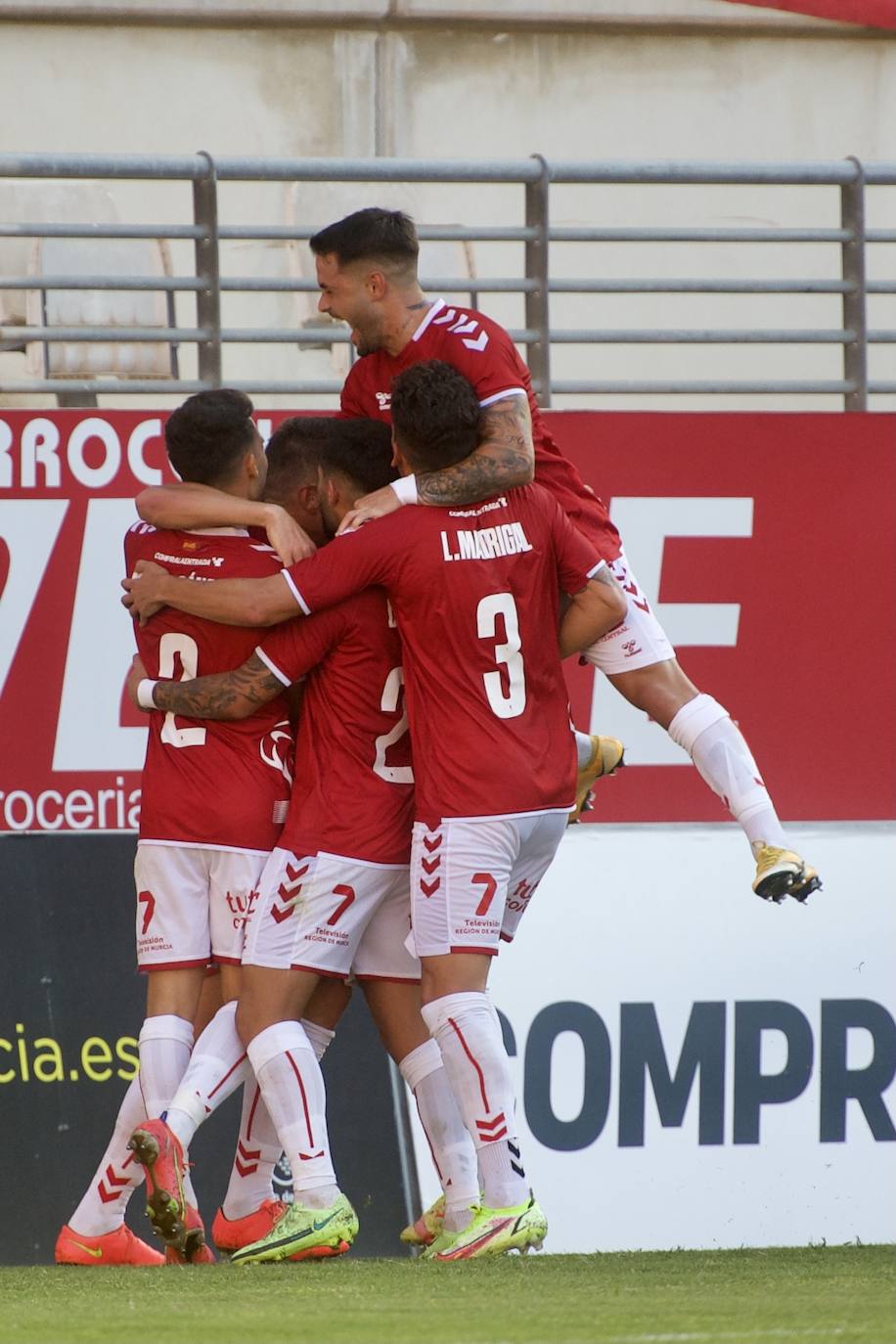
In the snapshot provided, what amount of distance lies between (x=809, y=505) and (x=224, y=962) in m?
3.25

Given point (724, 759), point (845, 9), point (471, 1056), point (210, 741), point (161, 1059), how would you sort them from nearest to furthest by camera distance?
point (471, 1056), point (161, 1059), point (210, 741), point (724, 759), point (845, 9)

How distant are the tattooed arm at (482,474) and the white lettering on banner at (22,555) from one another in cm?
227

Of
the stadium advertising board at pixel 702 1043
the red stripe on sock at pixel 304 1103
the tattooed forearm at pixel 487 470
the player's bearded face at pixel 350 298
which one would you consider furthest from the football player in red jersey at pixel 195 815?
the stadium advertising board at pixel 702 1043

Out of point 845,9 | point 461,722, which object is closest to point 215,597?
point 461,722

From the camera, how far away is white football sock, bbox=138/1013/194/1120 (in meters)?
5.33

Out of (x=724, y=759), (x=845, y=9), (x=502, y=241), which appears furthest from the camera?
(x=845, y=9)

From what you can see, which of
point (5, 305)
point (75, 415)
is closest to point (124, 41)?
point (5, 305)

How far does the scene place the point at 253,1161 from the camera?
17.9 ft

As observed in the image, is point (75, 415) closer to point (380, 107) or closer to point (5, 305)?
point (5, 305)

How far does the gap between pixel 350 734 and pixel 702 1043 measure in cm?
A: 248

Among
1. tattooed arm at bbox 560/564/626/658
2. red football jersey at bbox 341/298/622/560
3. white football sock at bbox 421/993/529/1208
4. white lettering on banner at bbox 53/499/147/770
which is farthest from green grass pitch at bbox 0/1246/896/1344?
white lettering on banner at bbox 53/499/147/770

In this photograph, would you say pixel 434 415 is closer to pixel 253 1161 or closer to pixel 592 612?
pixel 592 612

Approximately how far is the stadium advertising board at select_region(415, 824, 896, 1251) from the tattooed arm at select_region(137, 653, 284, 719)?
2167mm

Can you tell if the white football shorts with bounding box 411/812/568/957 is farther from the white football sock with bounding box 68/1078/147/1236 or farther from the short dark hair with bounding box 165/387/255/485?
the short dark hair with bounding box 165/387/255/485
